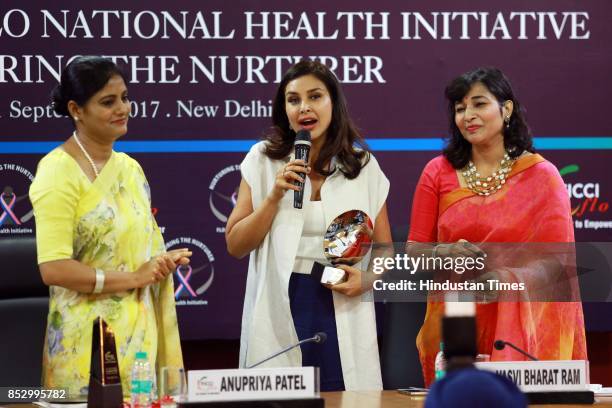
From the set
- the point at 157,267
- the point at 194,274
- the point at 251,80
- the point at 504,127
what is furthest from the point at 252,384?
the point at 251,80

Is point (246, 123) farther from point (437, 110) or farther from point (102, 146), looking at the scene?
point (102, 146)

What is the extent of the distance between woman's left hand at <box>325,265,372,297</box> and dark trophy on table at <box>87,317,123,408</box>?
34.6 inches

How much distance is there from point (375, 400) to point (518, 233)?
0.82 meters

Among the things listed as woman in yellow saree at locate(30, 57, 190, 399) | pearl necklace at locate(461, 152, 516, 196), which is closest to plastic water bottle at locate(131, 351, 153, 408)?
woman in yellow saree at locate(30, 57, 190, 399)

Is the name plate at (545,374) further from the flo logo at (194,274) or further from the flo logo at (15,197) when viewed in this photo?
the flo logo at (15,197)

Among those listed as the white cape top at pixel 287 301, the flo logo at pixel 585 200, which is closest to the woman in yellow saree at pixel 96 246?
the white cape top at pixel 287 301

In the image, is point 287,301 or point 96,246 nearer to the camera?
point 96,246

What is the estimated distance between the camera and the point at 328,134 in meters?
3.21

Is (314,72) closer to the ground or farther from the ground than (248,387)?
farther from the ground

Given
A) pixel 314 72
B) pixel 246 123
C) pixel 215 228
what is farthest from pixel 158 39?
pixel 314 72

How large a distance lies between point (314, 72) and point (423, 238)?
0.64 metres

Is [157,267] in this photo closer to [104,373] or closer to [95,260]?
[95,260]

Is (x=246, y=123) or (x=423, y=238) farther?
(x=246, y=123)

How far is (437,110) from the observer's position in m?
4.06
